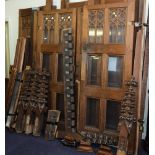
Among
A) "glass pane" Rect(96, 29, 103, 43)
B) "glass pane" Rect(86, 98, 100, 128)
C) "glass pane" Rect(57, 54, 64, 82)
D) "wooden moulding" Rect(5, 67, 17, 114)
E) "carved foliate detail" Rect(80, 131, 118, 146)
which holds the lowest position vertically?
"carved foliate detail" Rect(80, 131, 118, 146)

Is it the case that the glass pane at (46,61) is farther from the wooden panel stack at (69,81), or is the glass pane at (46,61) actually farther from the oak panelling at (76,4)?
the oak panelling at (76,4)

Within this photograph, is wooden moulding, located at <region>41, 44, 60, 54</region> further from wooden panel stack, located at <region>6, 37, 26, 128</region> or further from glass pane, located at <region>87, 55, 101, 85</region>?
glass pane, located at <region>87, 55, 101, 85</region>

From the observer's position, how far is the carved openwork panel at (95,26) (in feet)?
10.1

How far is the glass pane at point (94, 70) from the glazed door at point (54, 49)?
50 centimetres

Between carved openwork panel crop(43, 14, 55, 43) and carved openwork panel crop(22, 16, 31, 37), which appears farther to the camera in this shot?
carved openwork panel crop(22, 16, 31, 37)

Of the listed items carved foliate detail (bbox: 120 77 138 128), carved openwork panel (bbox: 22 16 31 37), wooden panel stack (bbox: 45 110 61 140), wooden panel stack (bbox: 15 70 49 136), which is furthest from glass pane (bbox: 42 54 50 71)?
carved foliate detail (bbox: 120 77 138 128)

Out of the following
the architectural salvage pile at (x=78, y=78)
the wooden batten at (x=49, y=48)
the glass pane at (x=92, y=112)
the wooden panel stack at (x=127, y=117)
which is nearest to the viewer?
the wooden panel stack at (x=127, y=117)

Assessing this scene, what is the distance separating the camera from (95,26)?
3.12m

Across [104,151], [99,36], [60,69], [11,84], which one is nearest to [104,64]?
[99,36]

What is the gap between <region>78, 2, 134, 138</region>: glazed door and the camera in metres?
2.92

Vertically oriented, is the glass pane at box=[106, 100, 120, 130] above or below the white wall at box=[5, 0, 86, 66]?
below

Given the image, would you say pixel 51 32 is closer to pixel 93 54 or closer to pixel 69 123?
pixel 93 54

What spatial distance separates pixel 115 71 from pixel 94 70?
319mm

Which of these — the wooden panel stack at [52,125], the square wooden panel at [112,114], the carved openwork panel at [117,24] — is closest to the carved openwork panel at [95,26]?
the carved openwork panel at [117,24]
